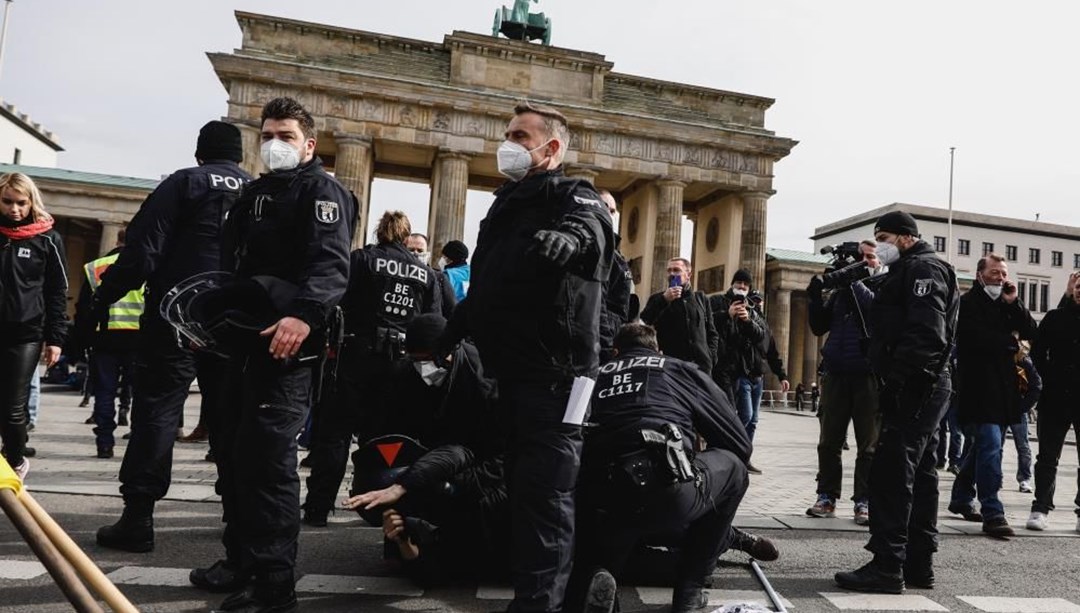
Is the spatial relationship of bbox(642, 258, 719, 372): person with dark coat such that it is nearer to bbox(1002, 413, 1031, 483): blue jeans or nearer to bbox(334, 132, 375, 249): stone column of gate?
bbox(1002, 413, 1031, 483): blue jeans

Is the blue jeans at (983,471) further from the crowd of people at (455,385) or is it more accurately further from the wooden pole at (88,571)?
the wooden pole at (88,571)

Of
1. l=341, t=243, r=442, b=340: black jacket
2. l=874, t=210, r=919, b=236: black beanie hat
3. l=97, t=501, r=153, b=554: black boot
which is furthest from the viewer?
l=341, t=243, r=442, b=340: black jacket

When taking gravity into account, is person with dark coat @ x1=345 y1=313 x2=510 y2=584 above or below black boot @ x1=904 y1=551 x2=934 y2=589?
above

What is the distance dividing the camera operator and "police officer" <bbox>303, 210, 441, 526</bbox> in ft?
10.2

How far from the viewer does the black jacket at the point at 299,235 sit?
353cm

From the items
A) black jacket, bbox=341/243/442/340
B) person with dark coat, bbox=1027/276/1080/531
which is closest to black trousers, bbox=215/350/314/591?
black jacket, bbox=341/243/442/340

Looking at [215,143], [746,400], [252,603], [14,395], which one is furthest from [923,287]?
[14,395]

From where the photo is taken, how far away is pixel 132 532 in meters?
4.38

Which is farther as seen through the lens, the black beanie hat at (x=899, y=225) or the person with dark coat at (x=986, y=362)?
the person with dark coat at (x=986, y=362)

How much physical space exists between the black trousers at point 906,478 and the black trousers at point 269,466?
3120 mm

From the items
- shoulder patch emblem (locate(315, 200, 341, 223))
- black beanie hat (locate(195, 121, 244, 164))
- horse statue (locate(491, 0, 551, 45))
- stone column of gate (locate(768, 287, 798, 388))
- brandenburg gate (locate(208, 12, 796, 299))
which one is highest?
horse statue (locate(491, 0, 551, 45))

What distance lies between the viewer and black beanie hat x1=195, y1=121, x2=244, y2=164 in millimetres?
4957

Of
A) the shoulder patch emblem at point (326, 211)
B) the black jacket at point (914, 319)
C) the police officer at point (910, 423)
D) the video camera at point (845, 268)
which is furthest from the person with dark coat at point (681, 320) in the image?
the shoulder patch emblem at point (326, 211)

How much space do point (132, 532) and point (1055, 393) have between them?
6915 mm
